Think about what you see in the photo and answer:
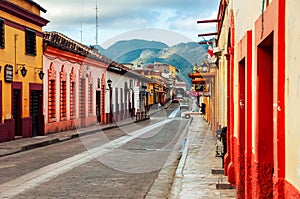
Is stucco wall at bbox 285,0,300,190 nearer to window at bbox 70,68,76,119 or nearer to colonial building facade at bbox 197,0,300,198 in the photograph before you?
colonial building facade at bbox 197,0,300,198

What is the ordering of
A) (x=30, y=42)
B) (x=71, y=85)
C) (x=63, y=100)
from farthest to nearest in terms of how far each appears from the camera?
1. (x=71, y=85)
2. (x=63, y=100)
3. (x=30, y=42)

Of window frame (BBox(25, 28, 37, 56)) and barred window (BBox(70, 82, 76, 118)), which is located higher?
window frame (BBox(25, 28, 37, 56))

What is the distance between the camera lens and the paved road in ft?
30.3

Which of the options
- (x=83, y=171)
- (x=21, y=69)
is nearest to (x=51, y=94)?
(x=21, y=69)

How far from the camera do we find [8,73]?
19391 millimetres

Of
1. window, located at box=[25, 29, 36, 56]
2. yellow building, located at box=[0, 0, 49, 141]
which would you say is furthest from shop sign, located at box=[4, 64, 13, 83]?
window, located at box=[25, 29, 36, 56]

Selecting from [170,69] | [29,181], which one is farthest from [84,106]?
[170,69]

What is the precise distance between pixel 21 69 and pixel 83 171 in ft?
32.2

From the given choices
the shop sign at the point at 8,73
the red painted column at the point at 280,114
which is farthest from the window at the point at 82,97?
the red painted column at the point at 280,114

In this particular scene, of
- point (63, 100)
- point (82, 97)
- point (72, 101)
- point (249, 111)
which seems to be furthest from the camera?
point (82, 97)

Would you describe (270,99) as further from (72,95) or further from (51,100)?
(72,95)

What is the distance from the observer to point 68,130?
2769cm

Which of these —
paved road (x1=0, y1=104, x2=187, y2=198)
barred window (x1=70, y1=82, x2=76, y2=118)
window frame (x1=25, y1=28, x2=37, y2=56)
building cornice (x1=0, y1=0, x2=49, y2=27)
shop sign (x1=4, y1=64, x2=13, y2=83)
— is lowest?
paved road (x1=0, y1=104, x2=187, y2=198)

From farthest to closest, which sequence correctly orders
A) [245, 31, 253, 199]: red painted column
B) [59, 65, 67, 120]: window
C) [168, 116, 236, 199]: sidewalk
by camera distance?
[59, 65, 67, 120]: window, [168, 116, 236, 199]: sidewalk, [245, 31, 253, 199]: red painted column
